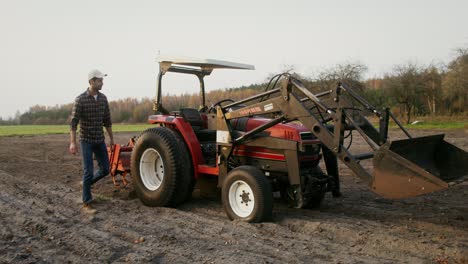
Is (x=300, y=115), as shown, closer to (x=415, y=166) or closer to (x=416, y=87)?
(x=415, y=166)

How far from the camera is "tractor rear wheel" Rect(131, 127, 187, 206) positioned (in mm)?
6145

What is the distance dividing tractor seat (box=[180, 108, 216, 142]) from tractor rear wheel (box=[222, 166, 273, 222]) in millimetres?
1109

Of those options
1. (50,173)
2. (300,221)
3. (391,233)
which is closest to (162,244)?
(300,221)

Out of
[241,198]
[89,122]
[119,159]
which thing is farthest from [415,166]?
[119,159]

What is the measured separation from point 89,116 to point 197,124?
153cm

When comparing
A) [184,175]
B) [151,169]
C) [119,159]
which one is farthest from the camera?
[119,159]

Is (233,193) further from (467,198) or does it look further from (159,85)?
(467,198)

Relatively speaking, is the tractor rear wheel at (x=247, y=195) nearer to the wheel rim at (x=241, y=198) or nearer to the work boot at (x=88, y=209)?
the wheel rim at (x=241, y=198)

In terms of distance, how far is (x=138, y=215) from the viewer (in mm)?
5910

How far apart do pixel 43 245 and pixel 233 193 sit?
2.22 m

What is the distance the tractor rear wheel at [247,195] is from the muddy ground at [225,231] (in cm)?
15

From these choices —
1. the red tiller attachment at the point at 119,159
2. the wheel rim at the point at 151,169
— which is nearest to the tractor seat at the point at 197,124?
the wheel rim at the point at 151,169

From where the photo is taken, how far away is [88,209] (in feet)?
20.4

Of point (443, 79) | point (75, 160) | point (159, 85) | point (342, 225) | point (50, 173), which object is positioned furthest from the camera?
point (443, 79)
